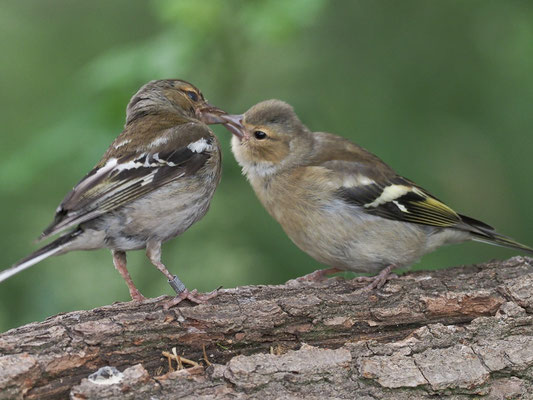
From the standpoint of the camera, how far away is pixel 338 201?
5.97 meters

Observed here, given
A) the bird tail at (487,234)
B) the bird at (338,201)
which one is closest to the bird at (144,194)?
the bird at (338,201)

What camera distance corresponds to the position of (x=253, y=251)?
6641 mm

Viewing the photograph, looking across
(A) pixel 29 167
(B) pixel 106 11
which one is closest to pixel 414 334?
(A) pixel 29 167

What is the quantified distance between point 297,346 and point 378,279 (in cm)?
101

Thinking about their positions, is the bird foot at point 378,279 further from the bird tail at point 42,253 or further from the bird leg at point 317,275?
the bird tail at point 42,253

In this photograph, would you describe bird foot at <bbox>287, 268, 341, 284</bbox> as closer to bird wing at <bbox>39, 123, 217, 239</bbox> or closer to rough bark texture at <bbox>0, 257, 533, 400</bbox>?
rough bark texture at <bbox>0, 257, 533, 400</bbox>

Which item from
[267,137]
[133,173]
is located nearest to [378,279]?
[267,137]

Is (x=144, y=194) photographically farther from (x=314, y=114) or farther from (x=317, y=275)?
(x=314, y=114)

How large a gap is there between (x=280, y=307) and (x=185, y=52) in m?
2.06

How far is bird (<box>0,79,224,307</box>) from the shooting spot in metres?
5.23

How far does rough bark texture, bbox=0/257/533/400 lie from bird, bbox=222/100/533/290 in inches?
23.1

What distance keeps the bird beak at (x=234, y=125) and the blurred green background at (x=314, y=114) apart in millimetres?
286

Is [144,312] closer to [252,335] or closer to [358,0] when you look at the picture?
[252,335]

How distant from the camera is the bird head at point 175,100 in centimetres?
642
